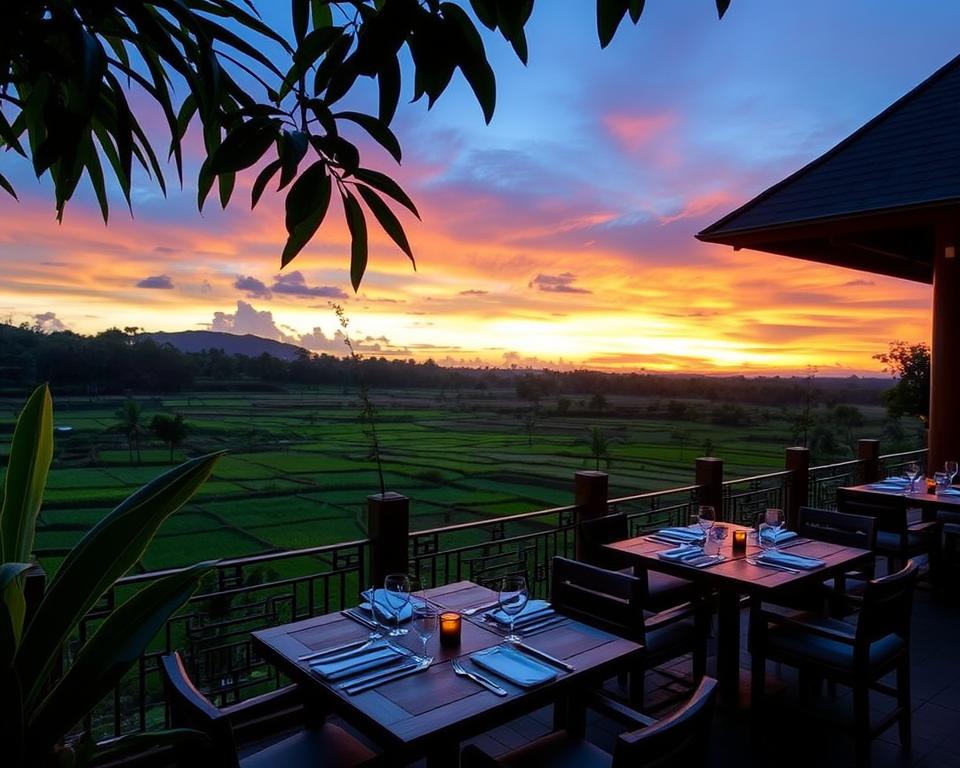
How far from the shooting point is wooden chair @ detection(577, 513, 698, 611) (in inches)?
159

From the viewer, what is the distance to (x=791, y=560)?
3613 mm

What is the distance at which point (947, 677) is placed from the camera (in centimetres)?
398

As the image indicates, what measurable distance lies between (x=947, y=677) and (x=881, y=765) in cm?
132

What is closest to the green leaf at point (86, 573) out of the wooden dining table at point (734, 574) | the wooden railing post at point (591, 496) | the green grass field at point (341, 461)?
the wooden dining table at point (734, 574)

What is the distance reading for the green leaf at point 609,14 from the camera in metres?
0.90

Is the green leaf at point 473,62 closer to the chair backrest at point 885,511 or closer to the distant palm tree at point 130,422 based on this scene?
the chair backrest at point 885,511

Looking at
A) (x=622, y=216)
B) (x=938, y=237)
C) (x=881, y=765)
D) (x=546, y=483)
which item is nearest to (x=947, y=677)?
(x=881, y=765)

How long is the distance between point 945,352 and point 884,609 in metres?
4.25

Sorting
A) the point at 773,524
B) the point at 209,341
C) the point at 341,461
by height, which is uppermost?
the point at 209,341

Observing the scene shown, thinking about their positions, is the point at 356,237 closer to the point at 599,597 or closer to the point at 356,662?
the point at 356,662

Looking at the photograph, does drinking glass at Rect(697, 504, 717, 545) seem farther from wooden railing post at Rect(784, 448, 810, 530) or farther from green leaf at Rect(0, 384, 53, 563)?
green leaf at Rect(0, 384, 53, 563)

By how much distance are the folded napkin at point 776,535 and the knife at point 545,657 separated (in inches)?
82.0

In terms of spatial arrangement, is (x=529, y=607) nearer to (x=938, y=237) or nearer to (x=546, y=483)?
(x=938, y=237)

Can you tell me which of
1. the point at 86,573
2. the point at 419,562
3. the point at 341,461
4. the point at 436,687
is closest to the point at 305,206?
the point at 86,573
